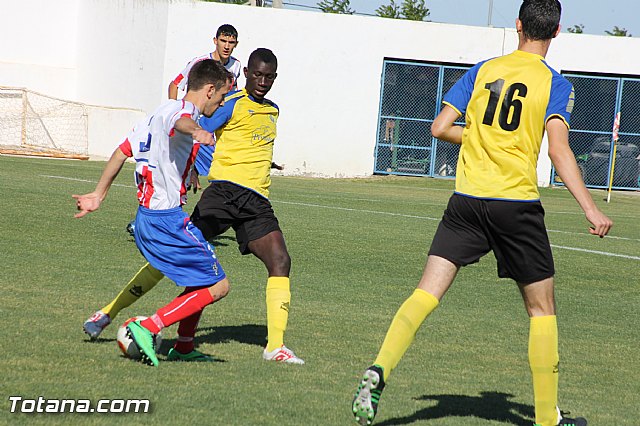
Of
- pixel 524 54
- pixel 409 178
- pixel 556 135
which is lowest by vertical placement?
pixel 409 178

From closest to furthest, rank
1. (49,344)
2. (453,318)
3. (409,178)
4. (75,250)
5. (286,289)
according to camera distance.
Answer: (49,344), (286,289), (453,318), (75,250), (409,178)

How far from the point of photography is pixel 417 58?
33.0m

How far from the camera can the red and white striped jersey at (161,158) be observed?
18.6 feet

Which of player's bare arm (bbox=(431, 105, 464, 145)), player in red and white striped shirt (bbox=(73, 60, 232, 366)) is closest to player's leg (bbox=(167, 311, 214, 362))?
player in red and white striped shirt (bbox=(73, 60, 232, 366))

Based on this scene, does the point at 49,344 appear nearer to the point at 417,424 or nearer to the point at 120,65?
the point at 417,424

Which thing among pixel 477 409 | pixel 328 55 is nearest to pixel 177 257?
pixel 477 409

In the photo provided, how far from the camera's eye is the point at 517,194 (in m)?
4.75

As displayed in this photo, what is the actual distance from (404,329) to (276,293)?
1.75 metres

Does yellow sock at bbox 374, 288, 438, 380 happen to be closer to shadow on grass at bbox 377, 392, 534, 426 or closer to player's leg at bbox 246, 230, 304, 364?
shadow on grass at bbox 377, 392, 534, 426

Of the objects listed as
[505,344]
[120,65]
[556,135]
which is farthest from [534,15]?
[120,65]

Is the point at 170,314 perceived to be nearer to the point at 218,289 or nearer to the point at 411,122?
the point at 218,289

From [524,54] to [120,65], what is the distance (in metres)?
31.4

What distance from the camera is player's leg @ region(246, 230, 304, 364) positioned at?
6051 mm

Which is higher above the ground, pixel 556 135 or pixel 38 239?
pixel 556 135
